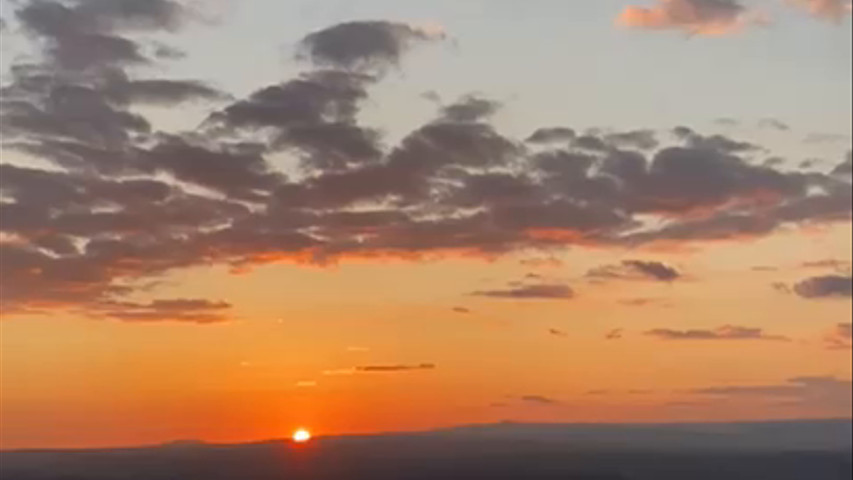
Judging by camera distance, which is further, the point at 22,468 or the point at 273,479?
the point at 273,479

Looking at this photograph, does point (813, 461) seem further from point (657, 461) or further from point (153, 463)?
point (153, 463)

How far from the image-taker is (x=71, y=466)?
23.7ft

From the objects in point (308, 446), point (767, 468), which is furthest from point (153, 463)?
point (767, 468)

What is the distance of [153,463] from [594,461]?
2545 millimetres

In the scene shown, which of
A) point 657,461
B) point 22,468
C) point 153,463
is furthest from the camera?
point 657,461

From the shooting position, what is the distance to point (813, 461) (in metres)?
7.79

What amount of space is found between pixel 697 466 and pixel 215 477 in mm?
2838

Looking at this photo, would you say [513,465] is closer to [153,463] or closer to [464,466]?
[464,466]

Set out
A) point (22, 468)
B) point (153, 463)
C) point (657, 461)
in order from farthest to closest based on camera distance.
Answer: point (657, 461) → point (153, 463) → point (22, 468)

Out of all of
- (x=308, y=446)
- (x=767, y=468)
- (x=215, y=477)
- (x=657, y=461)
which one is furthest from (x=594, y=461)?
(x=215, y=477)

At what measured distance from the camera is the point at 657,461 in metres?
7.93

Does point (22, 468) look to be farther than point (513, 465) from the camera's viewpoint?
No

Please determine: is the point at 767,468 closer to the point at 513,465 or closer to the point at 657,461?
the point at 657,461

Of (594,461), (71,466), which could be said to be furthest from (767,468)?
(71,466)
